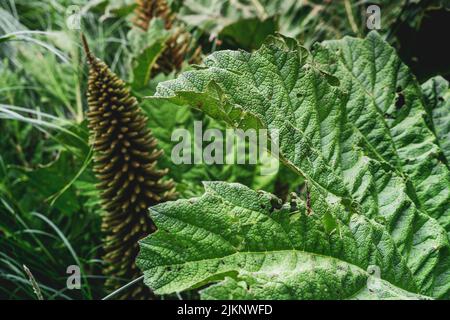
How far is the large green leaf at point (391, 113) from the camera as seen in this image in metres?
1.14

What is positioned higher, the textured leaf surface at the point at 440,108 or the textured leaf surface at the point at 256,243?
the textured leaf surface at the point at 440,108

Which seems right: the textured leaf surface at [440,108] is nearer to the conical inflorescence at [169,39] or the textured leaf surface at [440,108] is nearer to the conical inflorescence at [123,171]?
the conical inflorescence at [123,171]

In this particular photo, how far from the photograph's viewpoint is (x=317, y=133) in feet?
3.59

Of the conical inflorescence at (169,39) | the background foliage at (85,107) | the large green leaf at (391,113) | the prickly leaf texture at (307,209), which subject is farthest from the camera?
the conical inflorescence at (169,39)

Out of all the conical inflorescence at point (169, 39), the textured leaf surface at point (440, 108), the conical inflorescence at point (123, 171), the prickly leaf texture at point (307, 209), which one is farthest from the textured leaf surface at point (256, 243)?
the conical inflorescence at point (169, 39)

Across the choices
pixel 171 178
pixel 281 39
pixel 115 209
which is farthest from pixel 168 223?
pixel 171 178

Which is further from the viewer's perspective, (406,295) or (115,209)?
(115,209)

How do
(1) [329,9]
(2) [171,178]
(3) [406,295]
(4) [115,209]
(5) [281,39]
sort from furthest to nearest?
(1) [329,9], (2) [171,178], (4) [115,209], (5) [281,39], (3) [406,295]

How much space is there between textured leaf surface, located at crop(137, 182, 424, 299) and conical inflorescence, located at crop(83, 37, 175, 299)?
1.67ft

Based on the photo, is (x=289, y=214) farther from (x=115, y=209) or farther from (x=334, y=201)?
(x=115, y=209)

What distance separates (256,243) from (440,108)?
0.59 meters

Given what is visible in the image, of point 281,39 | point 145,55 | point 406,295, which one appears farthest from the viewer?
point 145,55
